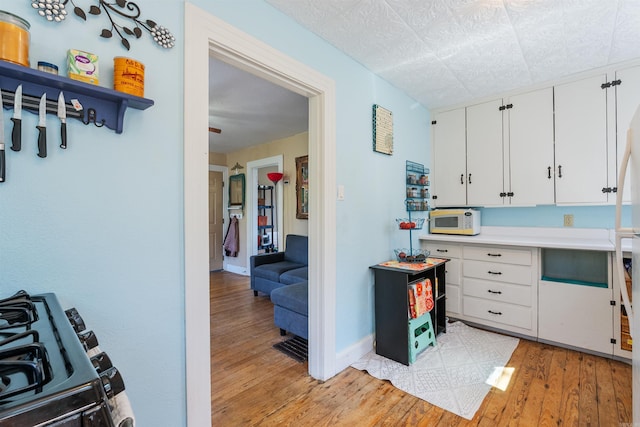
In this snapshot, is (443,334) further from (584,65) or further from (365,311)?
(584,65)

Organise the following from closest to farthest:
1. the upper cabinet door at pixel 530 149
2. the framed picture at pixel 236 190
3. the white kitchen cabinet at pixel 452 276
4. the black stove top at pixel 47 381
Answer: the black stove top at pixel 47 381
the upper cabinet door at pixel 530 149
the white kitchen cabinet at pixel 452 276
the framed picture at pixel 236 190

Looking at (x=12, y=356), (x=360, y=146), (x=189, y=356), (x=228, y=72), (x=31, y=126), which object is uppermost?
(x=228, y=72)

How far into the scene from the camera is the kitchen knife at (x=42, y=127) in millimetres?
959

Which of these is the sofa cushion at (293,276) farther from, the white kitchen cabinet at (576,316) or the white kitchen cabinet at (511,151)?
the white kitchen cabinet at (576,316)

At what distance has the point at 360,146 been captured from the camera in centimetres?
238

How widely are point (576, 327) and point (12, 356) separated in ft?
10.8

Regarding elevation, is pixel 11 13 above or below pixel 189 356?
above

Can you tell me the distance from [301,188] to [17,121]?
364 cm

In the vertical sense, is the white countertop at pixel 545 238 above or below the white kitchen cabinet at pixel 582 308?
above

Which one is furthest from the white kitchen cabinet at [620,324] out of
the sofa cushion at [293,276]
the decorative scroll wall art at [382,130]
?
the sofa cushion at [293,276]

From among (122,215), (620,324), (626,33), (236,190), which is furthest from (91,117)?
(236,190)

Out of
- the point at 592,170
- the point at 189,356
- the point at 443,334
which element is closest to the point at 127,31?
the point at 189,356

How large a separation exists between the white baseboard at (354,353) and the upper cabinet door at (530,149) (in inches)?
77.9

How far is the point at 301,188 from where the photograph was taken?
4.50 m
